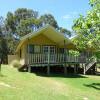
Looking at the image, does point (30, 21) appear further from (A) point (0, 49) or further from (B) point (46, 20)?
(A) point (0, 49)

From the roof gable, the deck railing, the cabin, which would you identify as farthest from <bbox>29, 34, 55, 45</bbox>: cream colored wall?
the deck railing

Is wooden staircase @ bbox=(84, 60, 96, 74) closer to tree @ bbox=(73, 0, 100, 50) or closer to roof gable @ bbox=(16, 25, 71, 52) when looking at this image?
roof gable @ bbox=(16, 25, 71, 52)

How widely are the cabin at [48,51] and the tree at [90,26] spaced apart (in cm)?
944

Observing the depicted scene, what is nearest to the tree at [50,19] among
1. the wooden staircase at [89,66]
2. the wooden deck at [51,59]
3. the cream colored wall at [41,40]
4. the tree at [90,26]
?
the cream colored wall at [41,40]

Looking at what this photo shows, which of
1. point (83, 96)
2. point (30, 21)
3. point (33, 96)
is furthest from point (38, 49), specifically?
point (30, 21)

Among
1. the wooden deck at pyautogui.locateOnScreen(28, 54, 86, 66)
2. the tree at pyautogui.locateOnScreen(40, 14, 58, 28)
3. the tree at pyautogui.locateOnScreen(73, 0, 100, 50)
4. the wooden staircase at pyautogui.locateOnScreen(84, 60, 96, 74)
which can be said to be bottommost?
the wooden staircase at pyautogui.locateOnScreen(84, 60, 96, 74)

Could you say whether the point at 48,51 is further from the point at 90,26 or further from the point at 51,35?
the point at 90,26

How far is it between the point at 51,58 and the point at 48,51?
113 cm

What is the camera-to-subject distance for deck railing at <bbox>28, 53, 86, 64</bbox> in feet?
103

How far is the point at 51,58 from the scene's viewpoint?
3262cm

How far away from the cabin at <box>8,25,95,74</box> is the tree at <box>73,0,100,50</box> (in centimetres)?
944

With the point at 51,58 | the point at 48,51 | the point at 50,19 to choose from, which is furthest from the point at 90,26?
the point at 50,19

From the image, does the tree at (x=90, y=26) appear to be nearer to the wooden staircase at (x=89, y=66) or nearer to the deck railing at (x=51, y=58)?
the deck railing at (x=51, y=58)

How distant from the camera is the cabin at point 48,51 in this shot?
31719mm
